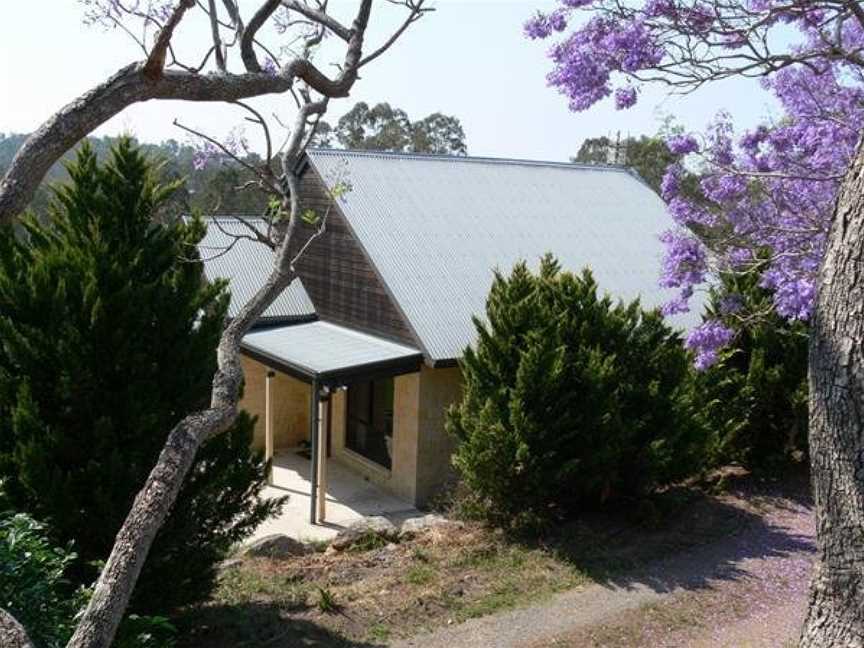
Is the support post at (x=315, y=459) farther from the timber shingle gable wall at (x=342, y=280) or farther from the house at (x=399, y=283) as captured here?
the timber shingle gable wall at (x=342, y=280)

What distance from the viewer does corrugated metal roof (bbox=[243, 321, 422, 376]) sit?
12297mm

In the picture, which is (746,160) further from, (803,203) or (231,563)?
(231,563)

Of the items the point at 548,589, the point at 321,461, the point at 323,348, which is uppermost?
the point at 323,348

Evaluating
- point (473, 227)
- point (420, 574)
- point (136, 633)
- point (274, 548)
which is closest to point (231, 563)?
point (274, 548)

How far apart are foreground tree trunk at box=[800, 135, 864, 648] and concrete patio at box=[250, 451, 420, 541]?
7.78m

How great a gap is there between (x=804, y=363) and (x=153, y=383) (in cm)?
886

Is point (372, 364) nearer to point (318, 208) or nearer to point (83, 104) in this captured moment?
point (318, 208)

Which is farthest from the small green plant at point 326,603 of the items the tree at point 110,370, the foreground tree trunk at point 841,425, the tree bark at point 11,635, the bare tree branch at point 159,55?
the bare tree branch at point 159,55

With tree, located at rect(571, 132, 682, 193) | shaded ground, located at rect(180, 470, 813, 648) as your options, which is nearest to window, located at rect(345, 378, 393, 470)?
shaded ground, located at rect(180, 470, 813, 648)

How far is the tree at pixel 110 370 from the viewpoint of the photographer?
6.38m

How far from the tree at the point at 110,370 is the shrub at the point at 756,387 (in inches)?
262

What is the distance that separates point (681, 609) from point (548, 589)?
1239mm

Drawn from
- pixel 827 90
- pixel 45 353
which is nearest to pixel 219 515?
pixel 45 353

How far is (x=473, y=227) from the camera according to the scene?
15.2 m
